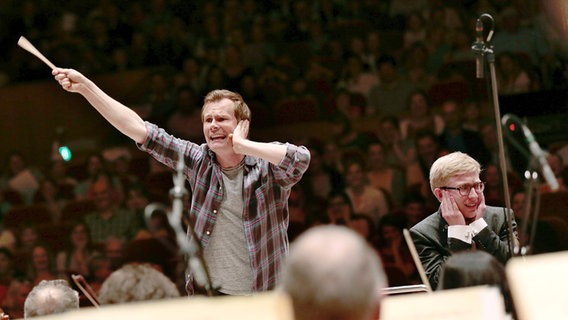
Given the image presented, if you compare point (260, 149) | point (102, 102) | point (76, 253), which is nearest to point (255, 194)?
point (260, 149)

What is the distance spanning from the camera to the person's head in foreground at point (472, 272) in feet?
7.18

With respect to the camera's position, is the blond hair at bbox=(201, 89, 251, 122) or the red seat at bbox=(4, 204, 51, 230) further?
the red seat at bbox=(4, 204, 51, 230)

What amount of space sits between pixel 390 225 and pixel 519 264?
3615mm

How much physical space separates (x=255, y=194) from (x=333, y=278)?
2.07 metres

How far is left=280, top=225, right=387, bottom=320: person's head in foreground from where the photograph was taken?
1.35m

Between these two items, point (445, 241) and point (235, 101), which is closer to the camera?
point (445, 241)

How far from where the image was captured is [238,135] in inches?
134

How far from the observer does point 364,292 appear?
1364 mm

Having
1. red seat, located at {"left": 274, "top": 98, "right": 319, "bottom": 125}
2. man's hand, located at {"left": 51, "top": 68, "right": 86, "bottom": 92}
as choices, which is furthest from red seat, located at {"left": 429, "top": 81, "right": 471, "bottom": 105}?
man's hand, located at {"left": 51, "top": 68, "right": 86, "bottom": 92}

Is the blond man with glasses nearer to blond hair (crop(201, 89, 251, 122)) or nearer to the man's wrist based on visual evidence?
the man's wrist

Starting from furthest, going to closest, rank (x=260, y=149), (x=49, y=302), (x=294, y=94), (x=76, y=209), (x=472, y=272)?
1. (x=294, y=94)
2. (x=76, y=209)
3. (x=260, y=149)
4. (x=49, y=302)
5. (x=472, y=272)

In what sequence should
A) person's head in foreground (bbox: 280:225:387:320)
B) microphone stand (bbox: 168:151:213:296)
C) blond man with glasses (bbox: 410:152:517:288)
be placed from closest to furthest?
person's head in foreground (bbox: 280:225:387:320), microphone stand (bbox: 168:151:213:296), blond man with glasses (bbox: 410:152:517:288)

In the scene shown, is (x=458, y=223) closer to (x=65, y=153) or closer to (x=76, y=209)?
(x=76, y=209)

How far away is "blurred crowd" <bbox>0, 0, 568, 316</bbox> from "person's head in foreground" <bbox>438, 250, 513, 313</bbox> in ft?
9.39
